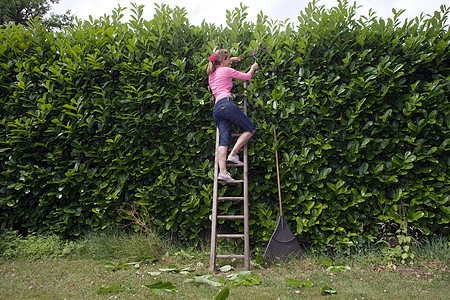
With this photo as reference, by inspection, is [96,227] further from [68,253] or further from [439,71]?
[439,71]

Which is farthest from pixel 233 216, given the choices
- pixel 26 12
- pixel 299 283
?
pixel 26 12

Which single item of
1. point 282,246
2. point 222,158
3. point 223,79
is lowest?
point 282,246

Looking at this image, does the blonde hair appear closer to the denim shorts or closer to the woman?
the woman

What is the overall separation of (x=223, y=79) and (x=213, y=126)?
69cm

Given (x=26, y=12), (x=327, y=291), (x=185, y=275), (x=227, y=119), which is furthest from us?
(x=26, y=12)

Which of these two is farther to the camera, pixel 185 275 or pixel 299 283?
pixel 185 275

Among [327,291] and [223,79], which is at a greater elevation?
[223,79]

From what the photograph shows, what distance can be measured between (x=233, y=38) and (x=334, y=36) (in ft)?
4.48

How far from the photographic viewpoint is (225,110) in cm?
422

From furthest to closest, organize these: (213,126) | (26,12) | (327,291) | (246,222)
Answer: (26,12) → (213,126) → (246,222) → (327,291)

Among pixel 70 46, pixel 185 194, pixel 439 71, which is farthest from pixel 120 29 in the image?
pixel 439 71

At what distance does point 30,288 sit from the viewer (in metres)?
3.46

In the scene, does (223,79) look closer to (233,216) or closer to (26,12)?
(233,216)

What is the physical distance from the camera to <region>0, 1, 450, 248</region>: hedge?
14.2ft
